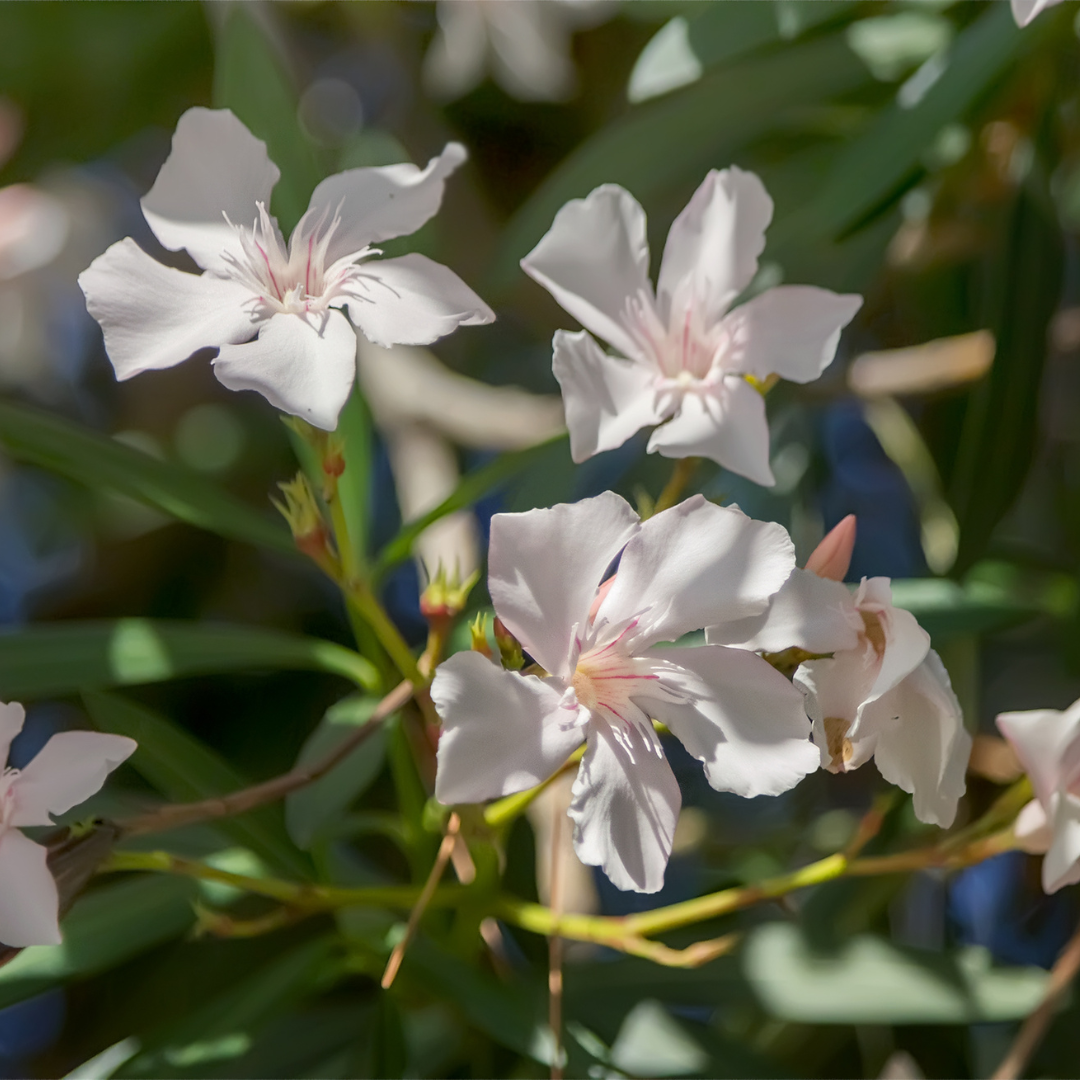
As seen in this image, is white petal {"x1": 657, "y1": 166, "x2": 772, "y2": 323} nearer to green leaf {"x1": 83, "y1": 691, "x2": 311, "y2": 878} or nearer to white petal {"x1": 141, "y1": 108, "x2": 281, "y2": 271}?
white petal {"x1": 141, "y1": 108, "x2": 281, "y2": 271}

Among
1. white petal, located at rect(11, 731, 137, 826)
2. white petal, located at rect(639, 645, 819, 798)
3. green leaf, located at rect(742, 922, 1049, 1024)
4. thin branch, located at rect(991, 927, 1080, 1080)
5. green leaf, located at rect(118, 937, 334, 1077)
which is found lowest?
green leaf, located at rect(742, 922, 1049, 1024)

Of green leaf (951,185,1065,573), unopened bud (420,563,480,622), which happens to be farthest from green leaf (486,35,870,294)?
unopened bud (420,563,480,622)

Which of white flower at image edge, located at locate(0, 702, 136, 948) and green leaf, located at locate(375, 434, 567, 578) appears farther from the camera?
green leaf, located at locate(375, 434, 567, 578)

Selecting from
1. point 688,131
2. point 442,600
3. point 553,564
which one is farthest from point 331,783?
point 688,131

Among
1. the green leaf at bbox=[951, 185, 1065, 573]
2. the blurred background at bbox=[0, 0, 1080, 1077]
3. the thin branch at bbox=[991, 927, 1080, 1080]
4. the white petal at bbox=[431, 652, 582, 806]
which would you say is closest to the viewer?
the white petal at bbox=[431, 652, 582, 806]

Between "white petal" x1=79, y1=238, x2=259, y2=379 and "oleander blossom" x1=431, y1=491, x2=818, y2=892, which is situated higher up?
"white petal" x1=79, y1=238, x2=259, y2=379

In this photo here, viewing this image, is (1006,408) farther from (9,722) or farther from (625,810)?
(9,722)

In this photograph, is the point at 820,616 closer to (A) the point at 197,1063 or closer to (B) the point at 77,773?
Answer: (B) the point at 77,773
